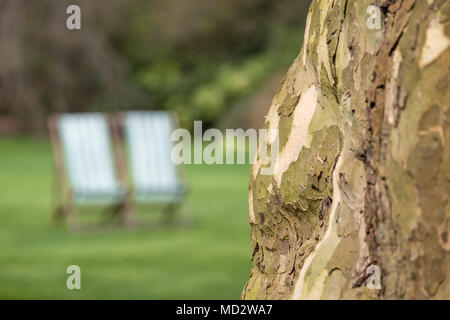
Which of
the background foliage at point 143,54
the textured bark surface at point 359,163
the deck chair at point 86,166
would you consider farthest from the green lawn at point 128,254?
the background foliage at point 143,54

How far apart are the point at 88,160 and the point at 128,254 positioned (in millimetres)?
1782

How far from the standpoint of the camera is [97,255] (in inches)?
275

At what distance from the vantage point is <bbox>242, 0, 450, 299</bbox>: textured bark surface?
1234mm

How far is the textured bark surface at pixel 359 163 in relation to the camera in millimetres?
1234

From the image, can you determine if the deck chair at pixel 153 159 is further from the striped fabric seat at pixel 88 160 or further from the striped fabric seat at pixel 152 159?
the striped fabric seat at pixel 88 160

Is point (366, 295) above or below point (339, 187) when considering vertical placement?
below

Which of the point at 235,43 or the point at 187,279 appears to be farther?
the point at 235,43

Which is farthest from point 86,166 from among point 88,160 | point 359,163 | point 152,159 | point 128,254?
point 359,163

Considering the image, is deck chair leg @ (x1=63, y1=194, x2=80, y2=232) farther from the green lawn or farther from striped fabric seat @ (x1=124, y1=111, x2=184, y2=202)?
striped fabric seat @ (x1=124, y1=111, x2=184, y2=202)

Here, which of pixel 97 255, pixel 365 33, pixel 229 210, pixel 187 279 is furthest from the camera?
pixel 229 210

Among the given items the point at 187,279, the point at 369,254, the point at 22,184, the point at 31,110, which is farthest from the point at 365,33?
the point at 31,110

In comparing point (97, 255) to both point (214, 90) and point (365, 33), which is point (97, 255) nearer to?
point (365, 33)

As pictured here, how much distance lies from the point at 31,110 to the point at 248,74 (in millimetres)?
6102

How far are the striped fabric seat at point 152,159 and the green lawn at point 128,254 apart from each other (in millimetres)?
392
